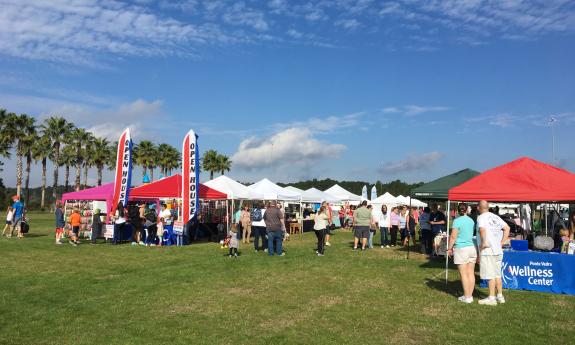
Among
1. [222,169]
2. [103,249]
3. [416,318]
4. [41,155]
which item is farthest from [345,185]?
[416,318]

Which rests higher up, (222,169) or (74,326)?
(222,169)

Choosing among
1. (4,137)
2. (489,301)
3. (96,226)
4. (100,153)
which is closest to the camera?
(489,301)

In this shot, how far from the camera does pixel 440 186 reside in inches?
483

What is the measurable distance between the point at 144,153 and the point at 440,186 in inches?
2015

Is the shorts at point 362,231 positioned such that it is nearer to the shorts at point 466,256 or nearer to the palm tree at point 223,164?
the shorts at point 466,256

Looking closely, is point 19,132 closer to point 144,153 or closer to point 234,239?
point 144,153

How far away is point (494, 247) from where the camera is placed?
731cm

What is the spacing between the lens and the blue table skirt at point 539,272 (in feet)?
26.6

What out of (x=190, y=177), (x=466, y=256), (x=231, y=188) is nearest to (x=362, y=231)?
(x=190, y=177)

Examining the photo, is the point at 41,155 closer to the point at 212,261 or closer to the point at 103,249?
the point at 103,249

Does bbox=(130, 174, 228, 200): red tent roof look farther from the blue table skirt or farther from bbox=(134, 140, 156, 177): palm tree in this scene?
bbox=(134, 140, 156, 177): palm tree

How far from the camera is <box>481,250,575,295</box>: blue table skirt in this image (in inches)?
319

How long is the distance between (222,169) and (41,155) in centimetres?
2211

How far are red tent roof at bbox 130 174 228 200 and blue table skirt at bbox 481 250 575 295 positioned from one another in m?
11.7
